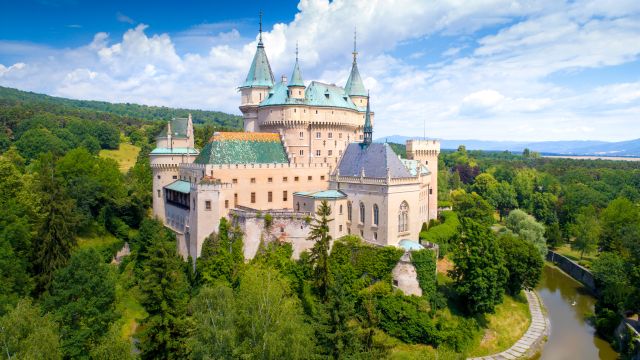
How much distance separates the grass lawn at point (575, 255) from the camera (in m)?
64.3

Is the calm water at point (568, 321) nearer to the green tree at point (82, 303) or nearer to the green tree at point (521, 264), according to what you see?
the green tree at point (521, 264)

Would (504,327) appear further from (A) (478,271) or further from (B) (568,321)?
(B) (568,321)

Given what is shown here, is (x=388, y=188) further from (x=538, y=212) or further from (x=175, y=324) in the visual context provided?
(x=538, y=212)

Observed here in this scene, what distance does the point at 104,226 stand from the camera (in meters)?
56.3

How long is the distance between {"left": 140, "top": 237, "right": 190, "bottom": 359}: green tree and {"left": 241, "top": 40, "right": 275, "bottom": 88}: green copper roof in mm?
32463

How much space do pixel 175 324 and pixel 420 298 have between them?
67.9 feet

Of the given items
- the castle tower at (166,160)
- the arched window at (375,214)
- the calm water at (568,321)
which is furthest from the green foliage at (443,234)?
the castle tower at (166,160)

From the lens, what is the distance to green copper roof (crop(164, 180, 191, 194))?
4779 cm

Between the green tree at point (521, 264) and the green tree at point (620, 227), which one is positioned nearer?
the green tree at point (521, 264)

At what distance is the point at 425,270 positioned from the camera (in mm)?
39938

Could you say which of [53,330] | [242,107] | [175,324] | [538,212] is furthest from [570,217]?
[53,330]

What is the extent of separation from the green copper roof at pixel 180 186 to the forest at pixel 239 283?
15.5ft

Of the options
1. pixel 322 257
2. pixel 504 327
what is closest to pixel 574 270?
pixel 504 327

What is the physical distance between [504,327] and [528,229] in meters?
26.0
